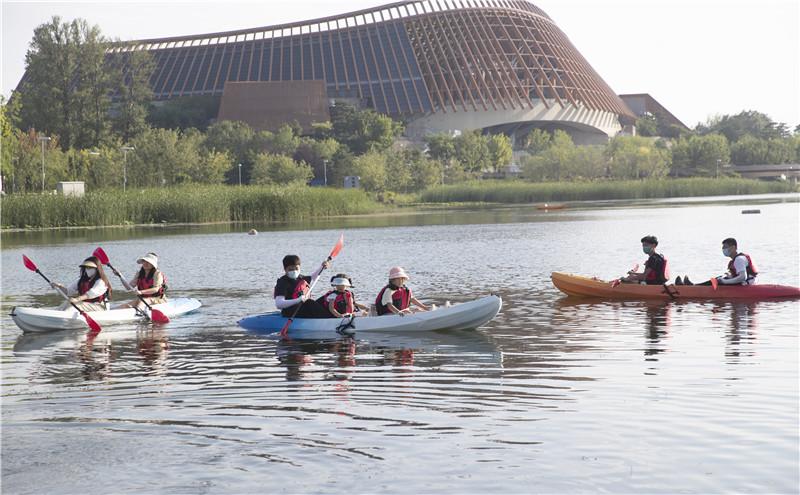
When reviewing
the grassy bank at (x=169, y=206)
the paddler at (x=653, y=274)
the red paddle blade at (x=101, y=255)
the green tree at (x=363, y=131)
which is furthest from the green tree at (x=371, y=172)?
the red paddle blade at (x=101, y=255)

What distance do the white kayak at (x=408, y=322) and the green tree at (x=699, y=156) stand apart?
92.9 metres

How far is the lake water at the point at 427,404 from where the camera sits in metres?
8.35

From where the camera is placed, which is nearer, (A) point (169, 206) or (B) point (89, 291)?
(B) point (89, 291)

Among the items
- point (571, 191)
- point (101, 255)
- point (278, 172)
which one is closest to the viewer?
point (101, 255)

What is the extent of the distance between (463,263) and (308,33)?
340ft

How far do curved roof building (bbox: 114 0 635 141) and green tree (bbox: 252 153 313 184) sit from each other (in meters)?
31.0

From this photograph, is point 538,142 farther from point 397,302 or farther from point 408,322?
point 408,322

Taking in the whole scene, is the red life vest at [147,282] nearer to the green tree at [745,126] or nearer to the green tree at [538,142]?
the green tree at [538,142]

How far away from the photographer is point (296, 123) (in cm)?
10731

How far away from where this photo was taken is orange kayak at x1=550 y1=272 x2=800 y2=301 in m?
19.8

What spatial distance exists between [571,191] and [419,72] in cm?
3792

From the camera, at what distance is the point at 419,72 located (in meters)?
119

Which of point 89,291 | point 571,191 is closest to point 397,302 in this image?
point 89,291

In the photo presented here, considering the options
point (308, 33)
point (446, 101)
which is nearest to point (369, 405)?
point (446, 101)
